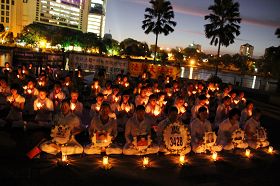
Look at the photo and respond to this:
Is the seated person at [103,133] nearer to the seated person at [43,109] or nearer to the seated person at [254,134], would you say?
the seated person at [43,109]

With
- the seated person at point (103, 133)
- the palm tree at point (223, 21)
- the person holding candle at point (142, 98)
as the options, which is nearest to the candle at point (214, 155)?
the seated person at point (103, 133)

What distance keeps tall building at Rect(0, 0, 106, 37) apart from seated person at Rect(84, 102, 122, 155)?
95.2 meters

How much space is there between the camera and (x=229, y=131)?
8.69 metres

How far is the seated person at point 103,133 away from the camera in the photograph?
7172 mm

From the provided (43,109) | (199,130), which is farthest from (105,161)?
(43,109)

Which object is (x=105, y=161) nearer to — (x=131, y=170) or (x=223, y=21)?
(x=131, y=170)

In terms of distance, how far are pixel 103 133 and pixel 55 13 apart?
127 metres

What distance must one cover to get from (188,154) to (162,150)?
2.56 ft

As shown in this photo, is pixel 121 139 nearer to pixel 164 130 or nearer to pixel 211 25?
pixel 164 130

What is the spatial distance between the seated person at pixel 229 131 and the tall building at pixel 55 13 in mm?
95791

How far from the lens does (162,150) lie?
788 centimetres

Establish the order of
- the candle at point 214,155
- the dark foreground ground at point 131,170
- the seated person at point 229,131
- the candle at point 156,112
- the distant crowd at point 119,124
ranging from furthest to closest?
1. the candle at point 156,112
2. the seated person at point 229,131
3. the candle at point 214,155
4. the distant crowd at point 119,124
5. the dark foreground ground at point 131,170

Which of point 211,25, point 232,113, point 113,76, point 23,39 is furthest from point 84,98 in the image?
point 23,39

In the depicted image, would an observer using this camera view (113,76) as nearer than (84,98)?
No
